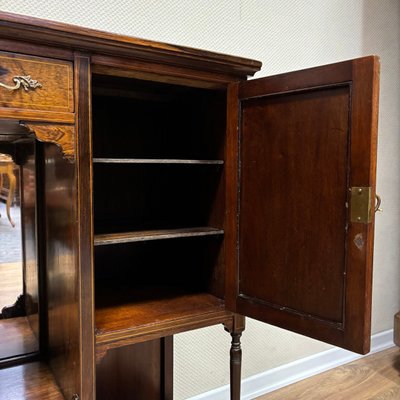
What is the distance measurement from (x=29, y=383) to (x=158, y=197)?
697 millimetres

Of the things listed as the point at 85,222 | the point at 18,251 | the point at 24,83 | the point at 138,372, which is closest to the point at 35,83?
the point at 24,83

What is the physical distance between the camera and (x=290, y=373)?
1.99 m

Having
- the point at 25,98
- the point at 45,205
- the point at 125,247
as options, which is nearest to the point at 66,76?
the point at 25,98

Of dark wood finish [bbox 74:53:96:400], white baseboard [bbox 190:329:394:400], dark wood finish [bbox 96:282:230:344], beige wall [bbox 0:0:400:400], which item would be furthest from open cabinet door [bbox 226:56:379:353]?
white baseboard [bbox 190:329:394:400]

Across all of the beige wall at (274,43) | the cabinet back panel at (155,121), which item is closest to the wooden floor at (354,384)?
the beige wall at (274,43)

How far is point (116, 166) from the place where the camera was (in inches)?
54.1

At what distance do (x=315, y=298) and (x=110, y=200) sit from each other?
752 millimetres

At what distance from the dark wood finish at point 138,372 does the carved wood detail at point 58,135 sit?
2.68 ft

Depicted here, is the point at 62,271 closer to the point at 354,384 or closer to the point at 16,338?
the point at 16,338

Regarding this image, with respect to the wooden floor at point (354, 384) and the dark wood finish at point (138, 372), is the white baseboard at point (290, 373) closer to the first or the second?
the wooden floor at point (354, 384)

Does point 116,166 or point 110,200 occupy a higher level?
point 116,166

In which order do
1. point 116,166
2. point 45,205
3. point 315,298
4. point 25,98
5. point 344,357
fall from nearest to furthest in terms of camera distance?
point 25,98 → point 315,298 → point 45,205 → point 116,166 → point 344,357

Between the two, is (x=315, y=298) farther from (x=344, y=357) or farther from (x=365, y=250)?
(x=344, y=357)

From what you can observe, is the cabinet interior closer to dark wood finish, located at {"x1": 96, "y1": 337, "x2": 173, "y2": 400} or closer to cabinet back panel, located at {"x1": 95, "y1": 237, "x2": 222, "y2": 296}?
cabinet back panel, located at {"x1": 95, "y1": 237, "x2": 222, "y2": 296}
